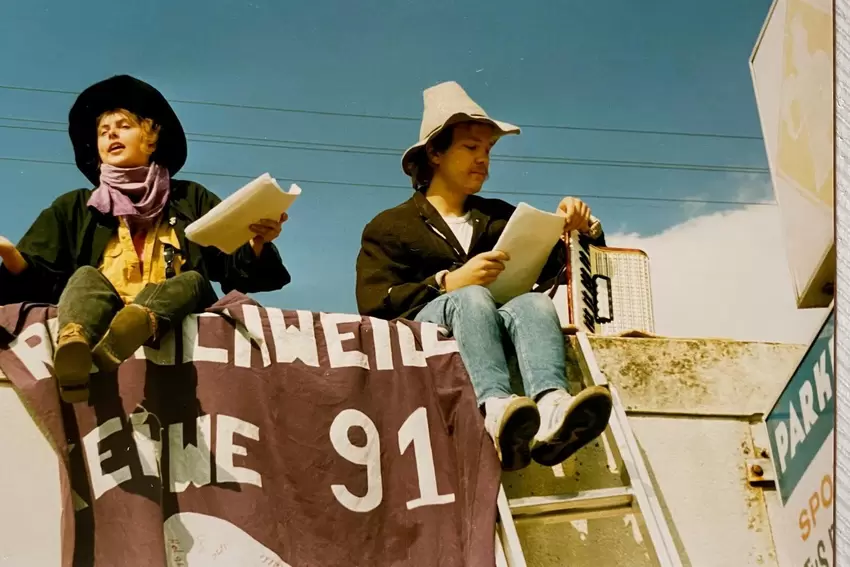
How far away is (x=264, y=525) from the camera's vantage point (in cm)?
322

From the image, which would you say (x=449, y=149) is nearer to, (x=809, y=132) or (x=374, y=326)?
(x=374, y=326)

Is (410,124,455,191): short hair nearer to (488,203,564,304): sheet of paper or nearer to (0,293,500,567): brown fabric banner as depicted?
(488,203,564,304): sheet of paper

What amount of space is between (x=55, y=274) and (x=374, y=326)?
108 centimetres

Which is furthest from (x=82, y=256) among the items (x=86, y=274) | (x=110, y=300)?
(x=110, y=300)

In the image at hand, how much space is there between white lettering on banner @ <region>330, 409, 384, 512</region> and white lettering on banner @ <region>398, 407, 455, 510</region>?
3.2 inches

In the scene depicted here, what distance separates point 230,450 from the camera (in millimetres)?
3318

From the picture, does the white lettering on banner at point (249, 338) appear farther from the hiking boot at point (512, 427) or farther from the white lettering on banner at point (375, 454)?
the hiking boot at point (512, 427)

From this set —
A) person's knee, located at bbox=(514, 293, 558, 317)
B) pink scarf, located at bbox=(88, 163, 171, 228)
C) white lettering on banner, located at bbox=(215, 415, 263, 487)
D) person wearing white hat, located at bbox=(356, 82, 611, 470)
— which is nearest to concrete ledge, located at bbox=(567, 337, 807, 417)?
person's knee, located at bbox=(514, 293, 558, 317)

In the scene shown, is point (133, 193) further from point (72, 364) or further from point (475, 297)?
point (475, 297)

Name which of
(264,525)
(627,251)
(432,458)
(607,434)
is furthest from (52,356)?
(627,251)

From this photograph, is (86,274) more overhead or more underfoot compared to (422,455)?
more overhead

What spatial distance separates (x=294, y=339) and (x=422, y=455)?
0.52 meters

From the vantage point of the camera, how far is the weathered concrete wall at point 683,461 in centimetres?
352

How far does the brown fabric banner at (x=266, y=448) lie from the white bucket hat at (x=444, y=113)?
1001mm
